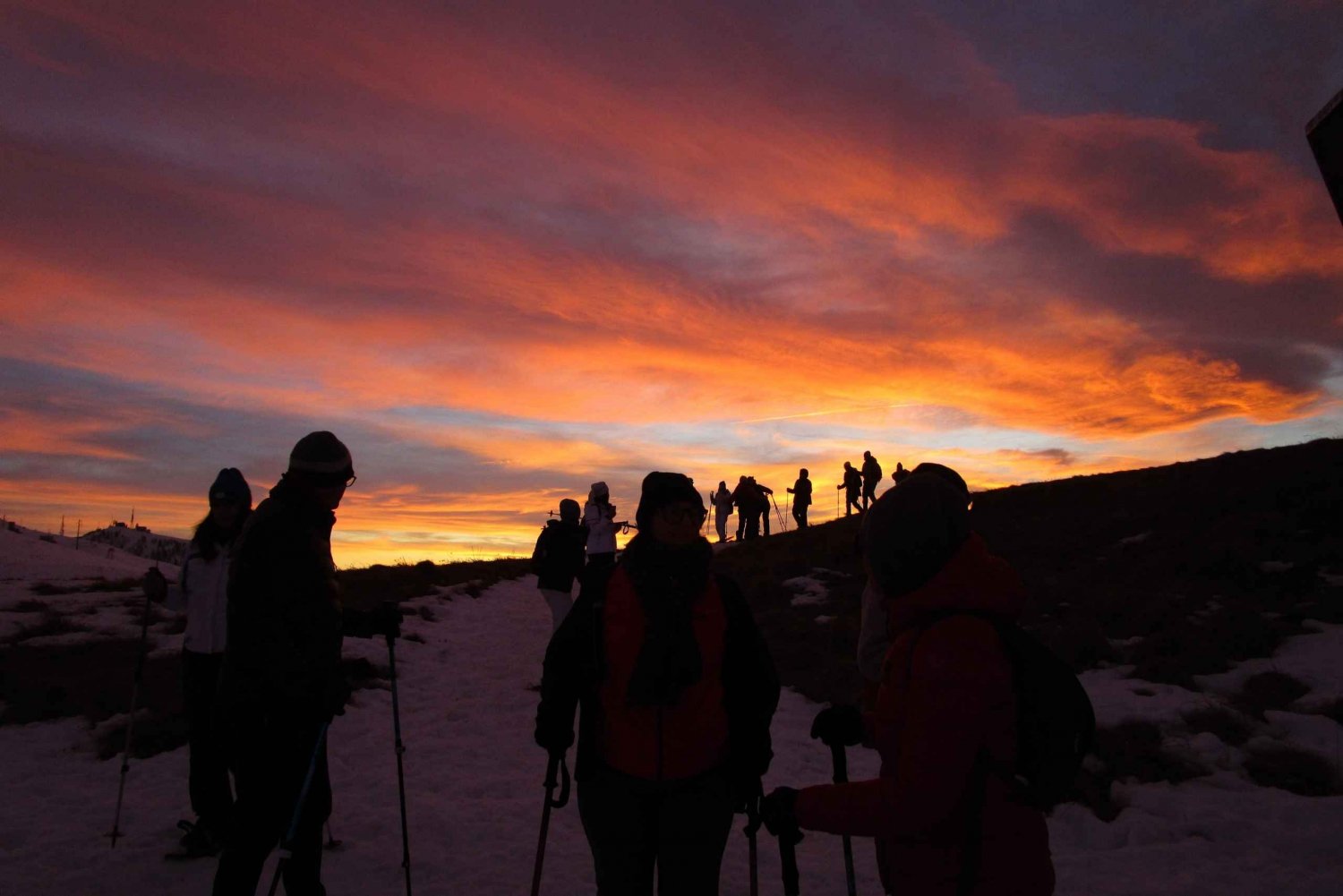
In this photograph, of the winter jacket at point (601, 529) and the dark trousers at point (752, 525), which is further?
the dark trousers at point (752, 525)

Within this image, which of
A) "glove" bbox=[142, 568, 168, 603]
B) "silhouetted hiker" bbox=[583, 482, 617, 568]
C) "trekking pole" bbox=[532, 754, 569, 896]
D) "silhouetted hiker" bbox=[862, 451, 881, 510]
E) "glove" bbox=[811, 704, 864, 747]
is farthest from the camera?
"silhouetted hiker" bbox=[862, 451, 881, 510]

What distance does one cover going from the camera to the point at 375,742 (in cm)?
998

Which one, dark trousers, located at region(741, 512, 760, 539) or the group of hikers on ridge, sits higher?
dark trousers, located at region(741, 512, 760, 539)

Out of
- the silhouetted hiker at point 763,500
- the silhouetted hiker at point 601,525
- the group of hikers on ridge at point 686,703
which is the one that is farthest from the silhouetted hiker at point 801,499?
the group of hikers on ridge at point 686,703

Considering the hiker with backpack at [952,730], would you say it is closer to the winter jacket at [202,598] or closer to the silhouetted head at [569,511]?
the winter jacket at [202,598]

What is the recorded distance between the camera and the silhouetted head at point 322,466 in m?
4.33

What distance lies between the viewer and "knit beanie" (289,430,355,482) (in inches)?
171

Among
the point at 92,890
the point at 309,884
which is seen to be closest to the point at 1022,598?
the point at 309,884

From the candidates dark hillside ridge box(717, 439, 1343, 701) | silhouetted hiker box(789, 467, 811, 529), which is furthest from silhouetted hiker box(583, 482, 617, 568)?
silhouetted hiker box(789, 467, 811, 529)

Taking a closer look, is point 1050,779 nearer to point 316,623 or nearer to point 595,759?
point 595,759

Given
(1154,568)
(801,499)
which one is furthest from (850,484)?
(1154,568)

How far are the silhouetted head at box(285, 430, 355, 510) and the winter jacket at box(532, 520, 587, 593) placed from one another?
7038mm

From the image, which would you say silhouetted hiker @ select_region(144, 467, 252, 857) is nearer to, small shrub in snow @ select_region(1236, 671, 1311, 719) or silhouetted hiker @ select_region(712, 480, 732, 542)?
small shrub in snow @ select_region(1236, 671, 1311, 719)

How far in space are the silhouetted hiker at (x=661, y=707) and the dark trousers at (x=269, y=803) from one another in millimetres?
1345
